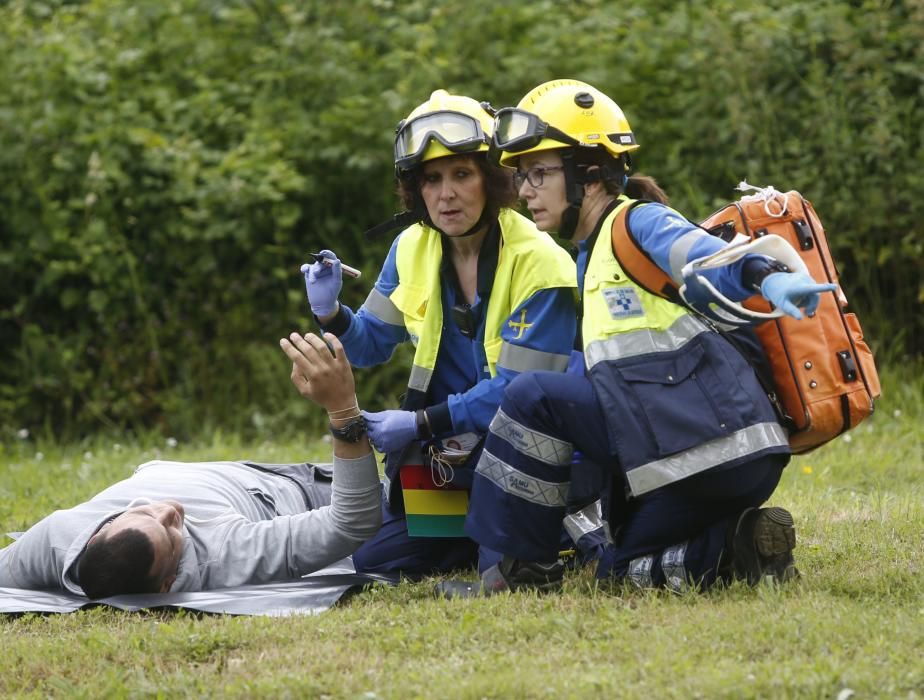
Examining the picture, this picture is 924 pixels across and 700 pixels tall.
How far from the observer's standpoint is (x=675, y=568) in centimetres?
427

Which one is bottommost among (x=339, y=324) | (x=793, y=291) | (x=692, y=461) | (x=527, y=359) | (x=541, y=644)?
(x=541, y=644)

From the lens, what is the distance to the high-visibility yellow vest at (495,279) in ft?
15.5

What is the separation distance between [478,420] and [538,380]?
0.48 m

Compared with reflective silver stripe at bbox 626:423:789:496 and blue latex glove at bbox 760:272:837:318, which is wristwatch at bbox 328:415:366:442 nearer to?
reflective silver stripe at bbox 626:423:789:496

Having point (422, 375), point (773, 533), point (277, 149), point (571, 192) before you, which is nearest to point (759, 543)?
point (773, 533)

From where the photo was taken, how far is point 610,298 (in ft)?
13.6

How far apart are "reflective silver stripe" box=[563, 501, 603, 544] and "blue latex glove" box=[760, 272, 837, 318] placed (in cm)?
139

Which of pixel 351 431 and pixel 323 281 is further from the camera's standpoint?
pixel 323 281

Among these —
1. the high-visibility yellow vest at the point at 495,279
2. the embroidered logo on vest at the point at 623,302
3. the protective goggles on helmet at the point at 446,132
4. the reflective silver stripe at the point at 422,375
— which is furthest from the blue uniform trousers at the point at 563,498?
the protective goggles on helmet at the point at 446,132

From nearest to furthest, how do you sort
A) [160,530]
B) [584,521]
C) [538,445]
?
1. [538,445]
2. [160,530]
3. [584,521]

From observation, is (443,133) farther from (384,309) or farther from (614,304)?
(614,304)

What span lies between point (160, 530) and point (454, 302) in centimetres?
129

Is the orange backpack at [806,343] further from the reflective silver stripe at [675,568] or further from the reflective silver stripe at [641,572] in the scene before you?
the reflective silver stripe at [641,572]

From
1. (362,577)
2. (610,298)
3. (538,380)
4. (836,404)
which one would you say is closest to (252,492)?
(362,577)
